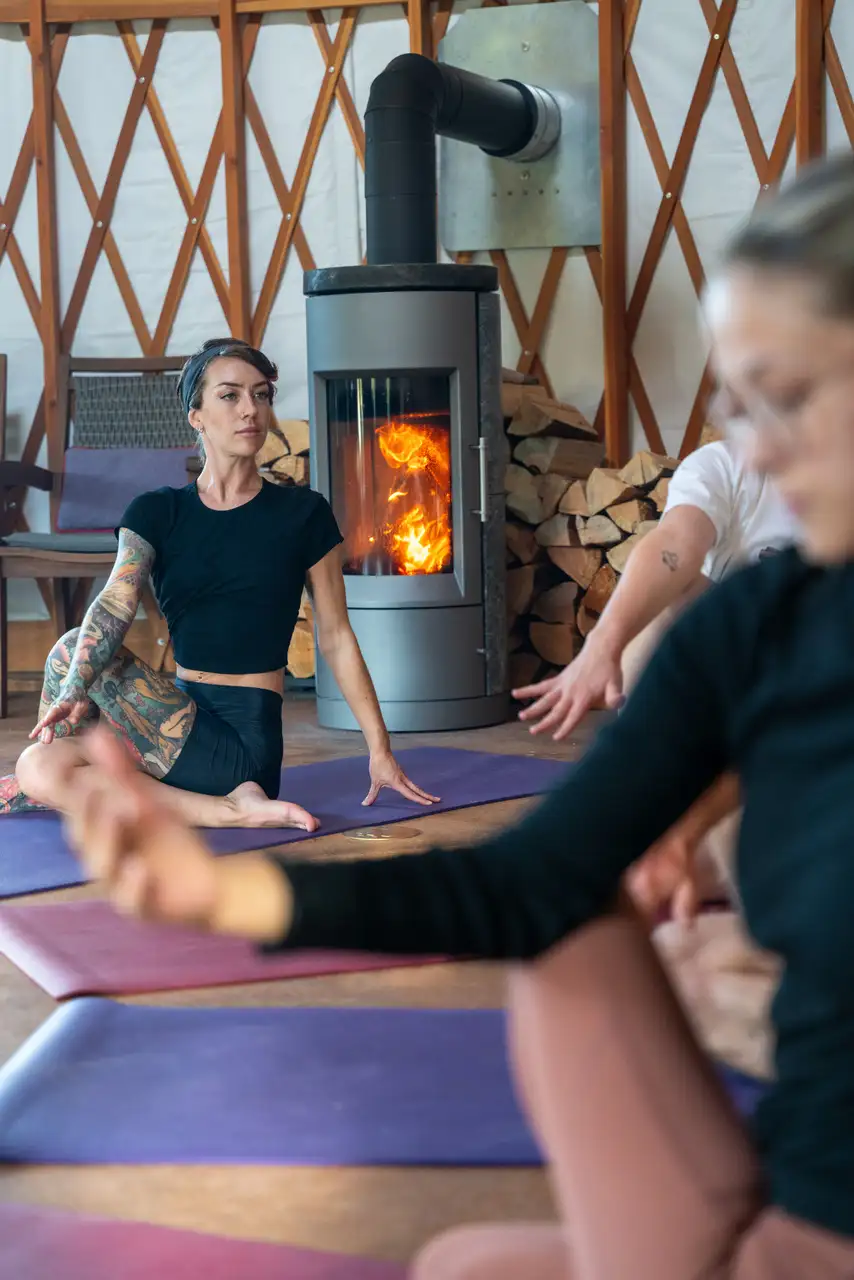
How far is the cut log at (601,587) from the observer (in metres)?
4.45

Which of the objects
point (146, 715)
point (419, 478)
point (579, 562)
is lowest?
point (146, 715)

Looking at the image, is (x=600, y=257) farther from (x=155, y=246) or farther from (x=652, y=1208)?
(x=652, y=1208)

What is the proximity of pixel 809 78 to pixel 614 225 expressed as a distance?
72cm

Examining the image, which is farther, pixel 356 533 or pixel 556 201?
pixel 556 201

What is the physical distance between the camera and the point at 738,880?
784mm

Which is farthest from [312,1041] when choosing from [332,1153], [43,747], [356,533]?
[356,533]

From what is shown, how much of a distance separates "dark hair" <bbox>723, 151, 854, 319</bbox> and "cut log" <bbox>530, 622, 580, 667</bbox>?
381 cm

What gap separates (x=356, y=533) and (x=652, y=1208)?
342 cm

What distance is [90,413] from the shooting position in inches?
196

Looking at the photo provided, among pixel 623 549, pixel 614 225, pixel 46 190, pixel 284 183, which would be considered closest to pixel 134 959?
pixel 623 549

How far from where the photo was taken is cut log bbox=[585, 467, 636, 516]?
436 cm

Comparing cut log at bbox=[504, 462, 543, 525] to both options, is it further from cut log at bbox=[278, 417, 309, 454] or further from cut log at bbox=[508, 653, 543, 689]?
cut log at bbox=[278, 417, 309, 454]

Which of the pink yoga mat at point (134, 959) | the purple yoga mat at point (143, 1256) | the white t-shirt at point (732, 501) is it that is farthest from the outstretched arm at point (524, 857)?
the white t-shirt at point (732, 501)

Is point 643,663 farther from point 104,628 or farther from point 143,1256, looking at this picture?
point 104,628
